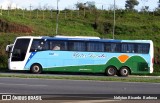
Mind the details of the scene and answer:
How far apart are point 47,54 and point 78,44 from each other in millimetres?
2420

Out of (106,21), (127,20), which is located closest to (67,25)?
(106,21)

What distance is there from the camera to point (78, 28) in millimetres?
54938

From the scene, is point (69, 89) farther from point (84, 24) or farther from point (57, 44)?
point (84, 24)

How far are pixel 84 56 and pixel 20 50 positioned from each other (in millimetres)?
4755

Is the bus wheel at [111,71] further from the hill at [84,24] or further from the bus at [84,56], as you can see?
the hill at [84,24]

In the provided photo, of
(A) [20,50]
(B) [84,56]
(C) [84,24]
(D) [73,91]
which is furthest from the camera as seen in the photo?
Answer: (C) [84,24]

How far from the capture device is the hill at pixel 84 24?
5047cm

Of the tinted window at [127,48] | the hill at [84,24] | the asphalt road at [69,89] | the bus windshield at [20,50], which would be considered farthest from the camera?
the hill at [84,24]

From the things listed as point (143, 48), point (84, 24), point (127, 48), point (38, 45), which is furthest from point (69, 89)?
point (84, 24)

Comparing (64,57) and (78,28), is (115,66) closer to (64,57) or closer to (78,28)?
(64,57)

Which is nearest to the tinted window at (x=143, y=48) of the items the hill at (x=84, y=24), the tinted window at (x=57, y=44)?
the tinted window at (x=57, y=44)

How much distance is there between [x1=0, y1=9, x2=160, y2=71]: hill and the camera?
166ft

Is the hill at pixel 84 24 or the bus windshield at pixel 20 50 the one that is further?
the hill at pixel 84 24

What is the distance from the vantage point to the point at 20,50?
33125mm
